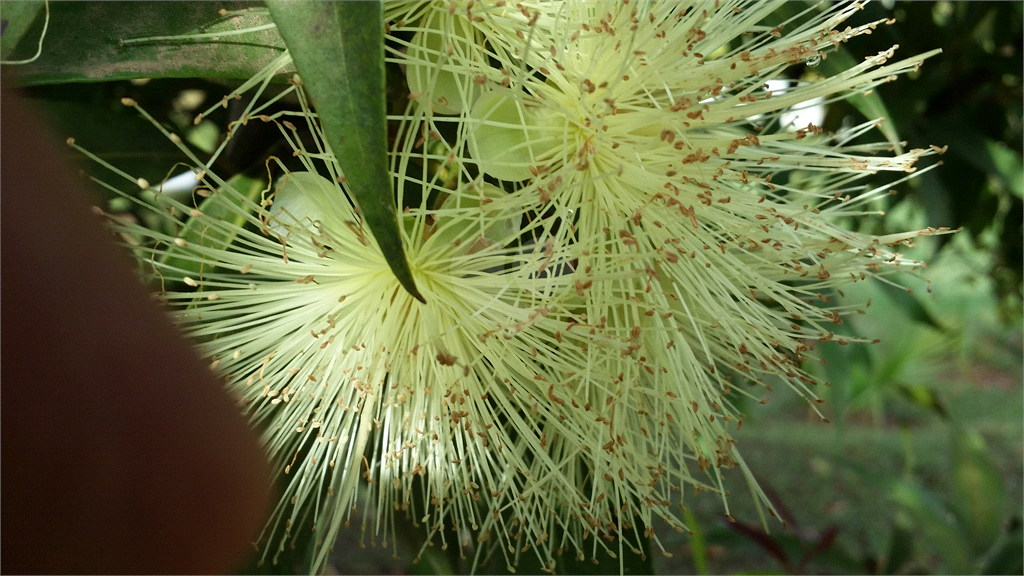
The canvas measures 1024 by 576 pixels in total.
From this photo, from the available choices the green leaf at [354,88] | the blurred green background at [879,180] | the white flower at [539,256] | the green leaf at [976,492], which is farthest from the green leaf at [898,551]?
the green leaf at [354,88]

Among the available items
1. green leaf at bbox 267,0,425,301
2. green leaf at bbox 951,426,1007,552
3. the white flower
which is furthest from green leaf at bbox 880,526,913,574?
green leaf at bbox 267,0,425,301

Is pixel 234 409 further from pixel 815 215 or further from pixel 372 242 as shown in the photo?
pixel 815 215

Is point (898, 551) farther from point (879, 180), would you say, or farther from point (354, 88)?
point (354, 88)

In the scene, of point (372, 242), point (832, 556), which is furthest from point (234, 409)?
point (832, 556)

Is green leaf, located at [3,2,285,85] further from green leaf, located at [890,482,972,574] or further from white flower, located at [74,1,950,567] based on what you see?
green leaf, located at [890,482,972,574]

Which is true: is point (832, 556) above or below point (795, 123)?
below

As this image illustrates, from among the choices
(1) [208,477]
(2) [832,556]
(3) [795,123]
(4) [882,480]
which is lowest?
(2) [832,556]

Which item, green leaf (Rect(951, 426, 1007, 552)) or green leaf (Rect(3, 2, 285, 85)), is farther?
green leaf (Rect(951, 426, 1007, 552))
